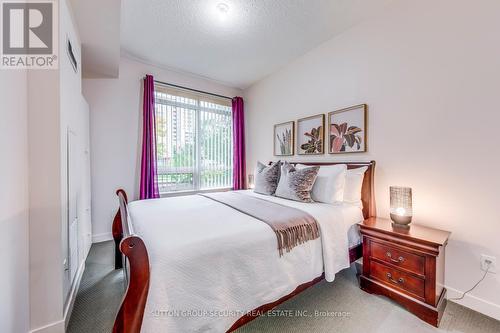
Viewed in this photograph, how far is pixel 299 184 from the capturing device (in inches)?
91.6

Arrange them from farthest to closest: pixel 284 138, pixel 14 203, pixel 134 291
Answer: pixel 284 138 → pixel 14 203 → pixel 134 291

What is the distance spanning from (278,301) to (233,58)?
313 centimetres

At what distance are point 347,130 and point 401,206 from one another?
1045mm

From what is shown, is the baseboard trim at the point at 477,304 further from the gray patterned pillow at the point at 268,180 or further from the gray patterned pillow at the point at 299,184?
the gray patterned pillow at the point at 268,180

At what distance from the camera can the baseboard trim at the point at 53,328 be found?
1.31 m

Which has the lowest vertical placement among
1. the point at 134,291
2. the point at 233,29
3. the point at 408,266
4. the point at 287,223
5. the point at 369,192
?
the point at 408,266

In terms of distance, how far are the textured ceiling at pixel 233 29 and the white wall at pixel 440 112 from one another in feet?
1.23

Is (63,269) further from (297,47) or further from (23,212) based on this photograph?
(297,47)

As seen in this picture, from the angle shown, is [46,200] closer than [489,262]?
Yes

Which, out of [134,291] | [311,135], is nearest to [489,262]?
[311,135]

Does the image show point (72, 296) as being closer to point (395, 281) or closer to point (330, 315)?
point (330, 315)

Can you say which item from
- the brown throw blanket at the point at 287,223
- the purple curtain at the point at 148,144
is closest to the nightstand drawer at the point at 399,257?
the brown throw blanket at the point at 287,223

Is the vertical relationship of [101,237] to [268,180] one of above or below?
below

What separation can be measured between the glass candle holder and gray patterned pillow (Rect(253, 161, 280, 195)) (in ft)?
4.36
